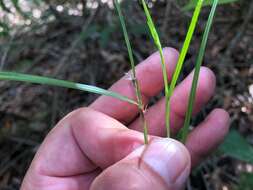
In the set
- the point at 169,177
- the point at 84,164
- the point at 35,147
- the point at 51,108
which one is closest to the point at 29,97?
the point at 51,108

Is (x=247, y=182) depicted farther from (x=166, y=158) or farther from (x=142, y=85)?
(x=166, y=158)

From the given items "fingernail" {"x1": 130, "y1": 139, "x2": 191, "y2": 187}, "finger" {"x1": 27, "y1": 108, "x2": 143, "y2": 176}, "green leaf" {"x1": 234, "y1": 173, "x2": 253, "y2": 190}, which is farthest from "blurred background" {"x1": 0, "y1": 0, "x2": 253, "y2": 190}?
"fingernail" {"x1": 130, "y1": 139, "x2": 191, "y2": 187}

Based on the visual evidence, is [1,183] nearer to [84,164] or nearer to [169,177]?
[84,164]

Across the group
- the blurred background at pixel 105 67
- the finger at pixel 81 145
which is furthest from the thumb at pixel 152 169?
the blurred background at pixel 105 67

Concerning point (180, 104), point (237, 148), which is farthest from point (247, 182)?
point (180, 104)

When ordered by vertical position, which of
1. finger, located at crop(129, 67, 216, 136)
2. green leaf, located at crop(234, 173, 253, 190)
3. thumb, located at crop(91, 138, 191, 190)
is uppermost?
thumb, located at crop(91, 138, 191, 190)

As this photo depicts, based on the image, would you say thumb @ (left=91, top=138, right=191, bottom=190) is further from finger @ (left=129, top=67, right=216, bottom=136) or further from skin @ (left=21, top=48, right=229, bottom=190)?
finger @ (left=129, top=67, right=216, bottom=136)
